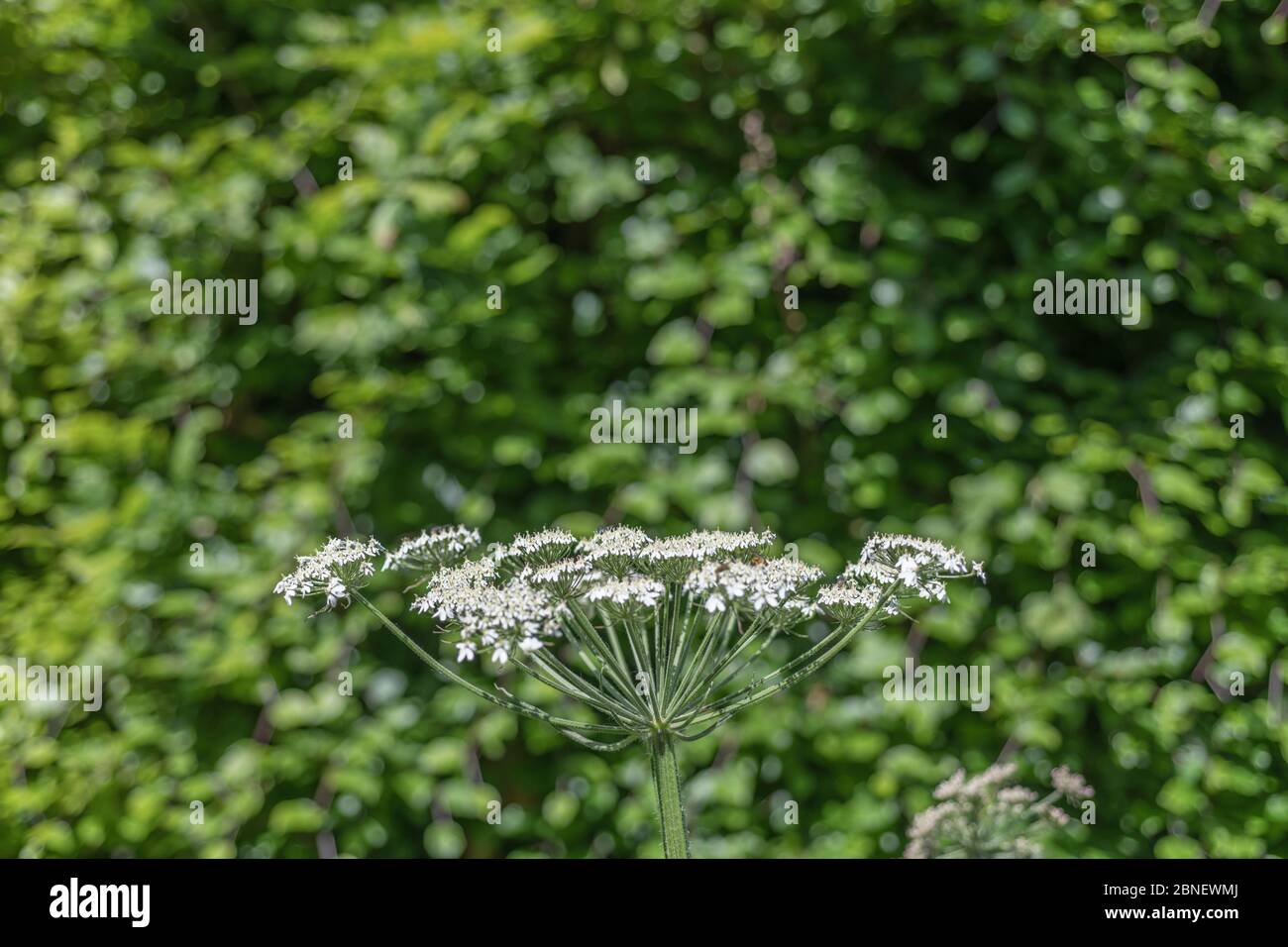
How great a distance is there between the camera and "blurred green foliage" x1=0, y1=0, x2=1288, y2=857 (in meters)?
1.72

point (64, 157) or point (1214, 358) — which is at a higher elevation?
point (64, 157)

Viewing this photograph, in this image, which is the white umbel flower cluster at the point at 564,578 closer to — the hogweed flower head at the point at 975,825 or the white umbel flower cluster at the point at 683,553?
the white umbel flower cluster at the point at 683,553

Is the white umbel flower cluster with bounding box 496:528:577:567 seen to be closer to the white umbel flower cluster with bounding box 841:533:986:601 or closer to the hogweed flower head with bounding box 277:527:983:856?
the hogweed flower head with bounding box 277:527:983:856

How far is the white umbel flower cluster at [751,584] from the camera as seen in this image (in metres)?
0.65

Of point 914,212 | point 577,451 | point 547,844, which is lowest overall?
point 547,844

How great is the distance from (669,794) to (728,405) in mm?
1149

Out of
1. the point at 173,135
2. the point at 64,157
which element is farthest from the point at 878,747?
the point at 64,157

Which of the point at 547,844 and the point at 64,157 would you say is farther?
the point at 64,157

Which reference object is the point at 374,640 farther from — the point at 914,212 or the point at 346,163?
the point at 914,212

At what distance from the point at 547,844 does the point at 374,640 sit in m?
0.47

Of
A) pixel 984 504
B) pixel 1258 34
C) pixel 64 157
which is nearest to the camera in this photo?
pixel 984 504

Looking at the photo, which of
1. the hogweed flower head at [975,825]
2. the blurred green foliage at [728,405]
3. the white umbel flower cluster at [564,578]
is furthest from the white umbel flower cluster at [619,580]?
the blurred green foliage at [728,405]

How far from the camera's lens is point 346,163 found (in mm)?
1850

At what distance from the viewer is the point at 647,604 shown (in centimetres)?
65
